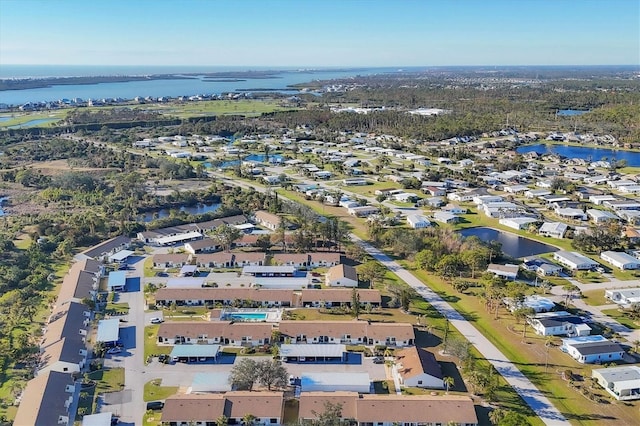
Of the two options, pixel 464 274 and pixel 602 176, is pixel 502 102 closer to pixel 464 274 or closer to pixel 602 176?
pixel 602 176

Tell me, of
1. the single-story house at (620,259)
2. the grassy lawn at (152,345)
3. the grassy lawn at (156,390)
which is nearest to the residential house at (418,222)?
the single-story house at (620,259)

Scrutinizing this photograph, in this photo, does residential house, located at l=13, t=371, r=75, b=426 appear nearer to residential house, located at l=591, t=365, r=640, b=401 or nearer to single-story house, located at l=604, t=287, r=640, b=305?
residential house, located at l=591, t=365, r=640, b=401

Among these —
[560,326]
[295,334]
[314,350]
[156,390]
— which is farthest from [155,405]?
[560,326]

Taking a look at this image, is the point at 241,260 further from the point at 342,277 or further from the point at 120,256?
the point at 120,256

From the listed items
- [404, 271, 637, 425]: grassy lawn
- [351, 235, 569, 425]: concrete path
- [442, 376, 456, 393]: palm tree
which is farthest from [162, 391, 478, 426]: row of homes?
[351, 235, 569, 425]: concrete path

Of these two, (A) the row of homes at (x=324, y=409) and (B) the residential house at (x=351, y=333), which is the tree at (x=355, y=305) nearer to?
(B) the residential house at (x=351, y=333)
